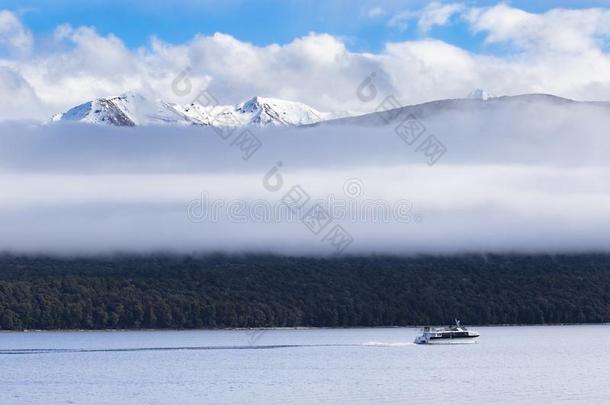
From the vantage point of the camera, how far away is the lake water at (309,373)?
112125 mm

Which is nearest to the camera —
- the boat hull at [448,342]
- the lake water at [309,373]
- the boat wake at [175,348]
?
the lake water at [309,373]

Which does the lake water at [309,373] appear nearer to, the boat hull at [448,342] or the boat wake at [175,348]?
the boat wake at [175,348]

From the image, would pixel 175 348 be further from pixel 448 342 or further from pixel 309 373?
pixel 309 373

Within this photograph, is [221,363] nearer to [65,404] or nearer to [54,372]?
[54,372]

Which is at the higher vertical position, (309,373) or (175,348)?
(175,348)

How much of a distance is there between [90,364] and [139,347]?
33331 mm

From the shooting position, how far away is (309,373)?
13638 centimetres

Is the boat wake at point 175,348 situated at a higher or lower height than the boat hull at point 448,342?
lower

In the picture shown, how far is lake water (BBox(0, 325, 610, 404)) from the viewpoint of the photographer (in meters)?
112

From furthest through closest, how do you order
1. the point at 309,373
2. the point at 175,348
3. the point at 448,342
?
the point at 448,342, the point at 175,348, the point at 309,373

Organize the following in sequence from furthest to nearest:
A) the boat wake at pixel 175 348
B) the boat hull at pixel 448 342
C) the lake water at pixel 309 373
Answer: the boat hull at pixel 448 342 < the boat wake at pixel 175 348 < the lake water at pixel 309 373

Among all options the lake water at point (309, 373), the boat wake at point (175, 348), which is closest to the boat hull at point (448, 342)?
the boat wake at point (175, 348)

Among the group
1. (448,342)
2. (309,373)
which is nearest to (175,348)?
(448,342)

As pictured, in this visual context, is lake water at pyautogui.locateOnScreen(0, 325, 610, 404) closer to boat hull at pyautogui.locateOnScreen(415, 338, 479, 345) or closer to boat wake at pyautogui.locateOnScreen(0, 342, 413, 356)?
boat wake at pyautogui.locateOnScreen(0, 342, 413, 356)
